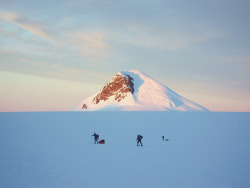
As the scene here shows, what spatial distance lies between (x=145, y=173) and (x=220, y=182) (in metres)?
3.52

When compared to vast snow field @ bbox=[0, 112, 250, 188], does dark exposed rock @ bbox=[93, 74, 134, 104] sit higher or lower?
higher

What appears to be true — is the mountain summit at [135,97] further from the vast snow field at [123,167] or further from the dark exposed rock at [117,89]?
the vast snow field at [123,167]

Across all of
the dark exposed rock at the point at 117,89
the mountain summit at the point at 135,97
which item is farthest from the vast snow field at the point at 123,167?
the dark exposed rock at the point at 117,89

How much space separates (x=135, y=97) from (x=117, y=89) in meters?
20.3

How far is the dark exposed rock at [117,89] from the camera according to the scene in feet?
514

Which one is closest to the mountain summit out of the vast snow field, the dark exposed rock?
the dark exposed rock

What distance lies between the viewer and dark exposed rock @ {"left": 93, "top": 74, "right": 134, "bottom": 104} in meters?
157

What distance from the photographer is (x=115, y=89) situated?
547 feet

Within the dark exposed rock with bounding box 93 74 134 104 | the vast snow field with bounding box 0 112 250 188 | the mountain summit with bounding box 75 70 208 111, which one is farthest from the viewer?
the dark exposed rock with bounding box 93 74 134 104

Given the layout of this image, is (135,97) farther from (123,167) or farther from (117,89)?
(123,167)

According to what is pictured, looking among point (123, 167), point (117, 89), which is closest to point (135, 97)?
point (117, 89)

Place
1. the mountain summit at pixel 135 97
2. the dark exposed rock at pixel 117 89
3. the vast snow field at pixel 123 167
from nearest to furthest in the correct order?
1. the vast snow field at pixel 123 167
2. the mountain summit at pixel 135 97
3. the dark exposed rock at pixel 117 89

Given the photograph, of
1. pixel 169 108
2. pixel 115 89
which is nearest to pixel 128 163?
pixel 169 108

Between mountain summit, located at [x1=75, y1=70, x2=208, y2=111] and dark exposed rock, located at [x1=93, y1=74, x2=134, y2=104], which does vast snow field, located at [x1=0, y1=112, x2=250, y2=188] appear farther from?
dark exposed rock, located at [x1=93, y1=74, x2=134, y2=104]
